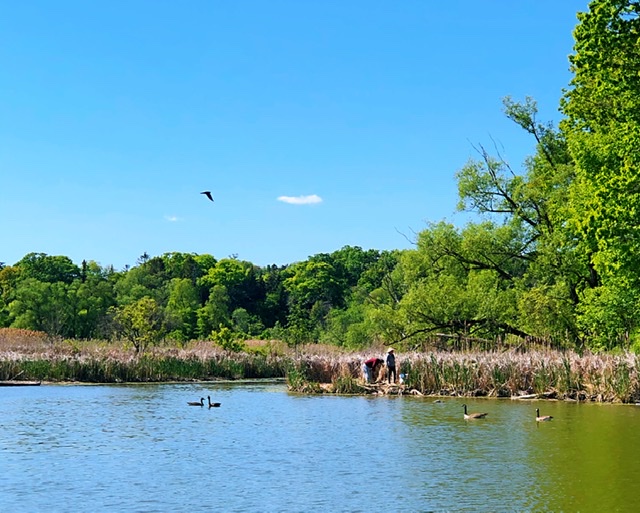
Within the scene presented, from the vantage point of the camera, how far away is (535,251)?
140ft

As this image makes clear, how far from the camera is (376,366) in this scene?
110 feet

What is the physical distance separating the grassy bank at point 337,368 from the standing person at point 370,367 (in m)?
0.48

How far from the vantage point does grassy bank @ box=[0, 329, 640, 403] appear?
89.8 ft

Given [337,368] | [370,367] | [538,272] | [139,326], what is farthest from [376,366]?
[139,326]

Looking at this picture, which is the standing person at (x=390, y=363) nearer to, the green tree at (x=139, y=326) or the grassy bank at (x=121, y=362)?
the grassy bank at (x=121, y=362)

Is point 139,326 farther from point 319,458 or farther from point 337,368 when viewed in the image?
point 319,458

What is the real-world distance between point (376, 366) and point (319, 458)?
17520 millimetres

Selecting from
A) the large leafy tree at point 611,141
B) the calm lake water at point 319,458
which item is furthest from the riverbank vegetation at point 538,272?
the calm lake water at point 319,458

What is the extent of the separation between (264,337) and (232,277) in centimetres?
2412

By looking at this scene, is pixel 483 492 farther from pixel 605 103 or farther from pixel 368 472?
pixel 605 103

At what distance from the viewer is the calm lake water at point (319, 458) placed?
40.5 feet

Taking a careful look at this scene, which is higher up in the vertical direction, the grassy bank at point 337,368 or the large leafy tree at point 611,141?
the large leafy tree at point 611,141

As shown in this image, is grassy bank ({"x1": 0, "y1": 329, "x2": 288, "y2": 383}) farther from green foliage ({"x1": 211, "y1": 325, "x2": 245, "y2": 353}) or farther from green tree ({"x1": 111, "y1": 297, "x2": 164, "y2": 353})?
green tree ({"x1": 111, "y1": 297, "x2": 164, "y2": 353})

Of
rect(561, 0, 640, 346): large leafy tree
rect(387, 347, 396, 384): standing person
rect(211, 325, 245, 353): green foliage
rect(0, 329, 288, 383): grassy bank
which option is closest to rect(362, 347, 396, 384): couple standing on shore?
rect(387, 347, 396, 384): standing person
